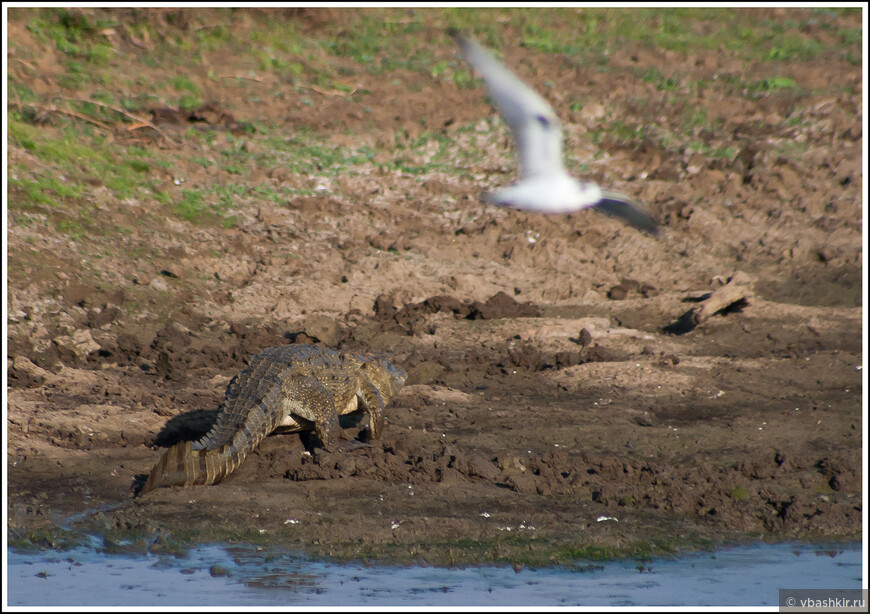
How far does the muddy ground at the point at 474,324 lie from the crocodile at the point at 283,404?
0.49 feet

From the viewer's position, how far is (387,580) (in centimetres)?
459

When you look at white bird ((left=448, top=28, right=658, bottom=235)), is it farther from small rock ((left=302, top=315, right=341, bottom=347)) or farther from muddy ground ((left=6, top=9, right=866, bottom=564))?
small rock ((left=302, top=315, right=341, bottom=347))

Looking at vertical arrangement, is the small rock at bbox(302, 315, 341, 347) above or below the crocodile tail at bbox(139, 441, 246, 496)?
above

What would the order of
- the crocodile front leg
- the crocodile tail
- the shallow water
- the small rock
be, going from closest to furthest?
1. the shallow water
2. the crocodile tail
3. the crocodile front leg
4. the small rock

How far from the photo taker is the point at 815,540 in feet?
16.8

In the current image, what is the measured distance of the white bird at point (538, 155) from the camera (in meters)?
8.19

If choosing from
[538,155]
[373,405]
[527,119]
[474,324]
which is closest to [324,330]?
[474,324]

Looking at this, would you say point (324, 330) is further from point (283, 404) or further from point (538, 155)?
point (538, 155)

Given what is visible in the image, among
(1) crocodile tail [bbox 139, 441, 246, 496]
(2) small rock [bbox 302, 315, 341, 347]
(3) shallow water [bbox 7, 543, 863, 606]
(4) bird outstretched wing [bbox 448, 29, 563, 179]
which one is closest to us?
(3) shallow water [bbox 7, 543, 863, 606]

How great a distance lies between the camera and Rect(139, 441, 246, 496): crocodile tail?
5227 millimetres

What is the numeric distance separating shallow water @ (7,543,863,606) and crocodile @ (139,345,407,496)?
1.98 ft

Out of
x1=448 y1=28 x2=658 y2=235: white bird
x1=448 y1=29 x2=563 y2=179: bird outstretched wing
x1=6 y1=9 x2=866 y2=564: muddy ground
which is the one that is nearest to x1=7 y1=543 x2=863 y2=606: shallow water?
x1=6 y1=9 x2=866 y2=564: muddy ground

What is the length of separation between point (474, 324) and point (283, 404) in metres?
2.74

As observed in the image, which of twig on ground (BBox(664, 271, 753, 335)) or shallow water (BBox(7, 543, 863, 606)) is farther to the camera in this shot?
twig on ground (BBox(664, 271, 753, 335))
